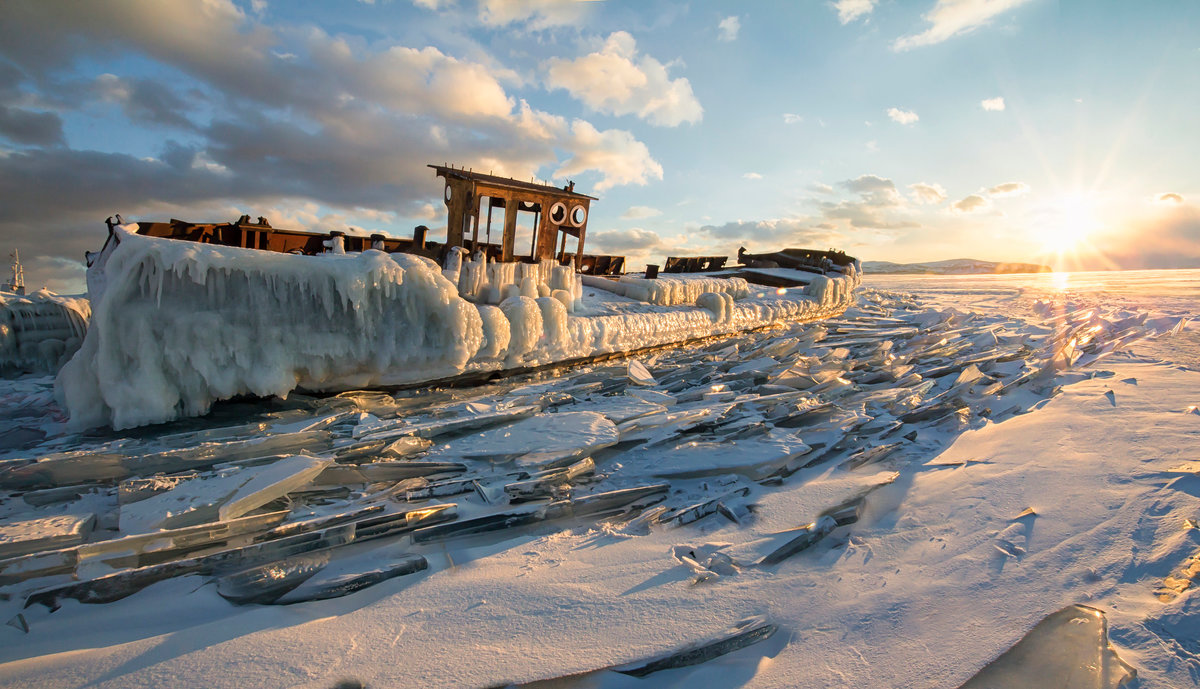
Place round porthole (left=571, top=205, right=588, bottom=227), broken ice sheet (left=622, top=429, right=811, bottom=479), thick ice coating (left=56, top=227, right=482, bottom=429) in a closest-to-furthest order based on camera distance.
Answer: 1. broken ice sheet (left=622, top=429, right=811, bottom=479)
2. thick ice coating (left=56, top=227, right=482, bottom=429)
3. round porthole (left=571, top=205, right=588, bottom=227)

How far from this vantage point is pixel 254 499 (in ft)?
9.23

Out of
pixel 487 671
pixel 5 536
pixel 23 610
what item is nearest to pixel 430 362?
pixel 5 536

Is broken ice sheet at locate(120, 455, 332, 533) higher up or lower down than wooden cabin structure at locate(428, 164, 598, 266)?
lower down

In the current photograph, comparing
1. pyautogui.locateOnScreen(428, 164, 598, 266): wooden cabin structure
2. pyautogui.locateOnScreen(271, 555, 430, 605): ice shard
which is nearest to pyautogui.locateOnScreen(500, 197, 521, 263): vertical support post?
pyautogui.locateOnScreen(428, 164, 598, 266): wooden cabin structure

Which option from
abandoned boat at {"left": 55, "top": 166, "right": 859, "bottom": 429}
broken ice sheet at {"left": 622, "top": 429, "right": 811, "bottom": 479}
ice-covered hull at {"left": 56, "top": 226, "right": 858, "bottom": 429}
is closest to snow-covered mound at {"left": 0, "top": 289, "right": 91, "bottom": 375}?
abandoned boat at {"left": 55, "top": 166, "right": 859, "bottom": 429}

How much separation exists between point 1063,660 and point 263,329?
21.5 ft

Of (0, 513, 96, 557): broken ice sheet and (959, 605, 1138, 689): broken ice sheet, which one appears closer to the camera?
(959, 605, 1138, 689): broken ice sheet

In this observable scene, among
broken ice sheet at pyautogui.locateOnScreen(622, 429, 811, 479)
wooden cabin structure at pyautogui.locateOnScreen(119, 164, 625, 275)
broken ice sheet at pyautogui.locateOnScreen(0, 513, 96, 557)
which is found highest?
wooden cabin structure at pyautogui.locateOnScreen(119, 164, 625, 275)

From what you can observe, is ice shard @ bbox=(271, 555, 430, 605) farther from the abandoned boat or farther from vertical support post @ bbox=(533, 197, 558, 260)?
vertical support post @ bbox=(533, 197, 558, 260)

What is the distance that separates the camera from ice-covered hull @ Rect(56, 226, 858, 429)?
4637mm

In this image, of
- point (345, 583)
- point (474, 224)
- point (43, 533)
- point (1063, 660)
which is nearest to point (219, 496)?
point (43, 533)

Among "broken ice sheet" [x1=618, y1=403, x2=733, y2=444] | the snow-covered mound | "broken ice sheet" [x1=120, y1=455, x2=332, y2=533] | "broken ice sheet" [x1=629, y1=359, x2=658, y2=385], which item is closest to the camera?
"broken ice sheet" [x1=120, y1=455, x2=332, y2=533]

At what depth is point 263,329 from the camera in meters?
5.20

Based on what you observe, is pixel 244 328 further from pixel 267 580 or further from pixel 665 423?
pixel 665 423
